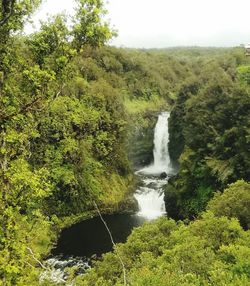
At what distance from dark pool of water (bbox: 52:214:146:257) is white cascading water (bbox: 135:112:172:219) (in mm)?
3176

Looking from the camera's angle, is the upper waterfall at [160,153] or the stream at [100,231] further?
the upper waterfall at [160,153]

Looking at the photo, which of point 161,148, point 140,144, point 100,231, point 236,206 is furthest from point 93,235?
point 140,144

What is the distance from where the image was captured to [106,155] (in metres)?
52.5

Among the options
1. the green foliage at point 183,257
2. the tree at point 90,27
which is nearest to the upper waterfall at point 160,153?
the green foliage at point 183,257

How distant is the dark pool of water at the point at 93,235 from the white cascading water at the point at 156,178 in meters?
3.18

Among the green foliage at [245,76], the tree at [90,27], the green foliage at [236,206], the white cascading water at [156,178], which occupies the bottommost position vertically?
the white cascading water at [156,178]

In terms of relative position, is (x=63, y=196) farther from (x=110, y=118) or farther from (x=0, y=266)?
(x=0, y=266)

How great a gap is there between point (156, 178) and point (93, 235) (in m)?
20.4

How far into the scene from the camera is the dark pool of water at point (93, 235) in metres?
37.4

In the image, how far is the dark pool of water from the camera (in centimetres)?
3739

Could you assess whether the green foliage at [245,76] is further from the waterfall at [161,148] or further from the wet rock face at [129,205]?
the waterfall at [161,148]

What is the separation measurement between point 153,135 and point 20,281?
61.1 m

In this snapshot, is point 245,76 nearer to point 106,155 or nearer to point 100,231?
point 106,155

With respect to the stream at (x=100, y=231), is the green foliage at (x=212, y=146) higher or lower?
higher
